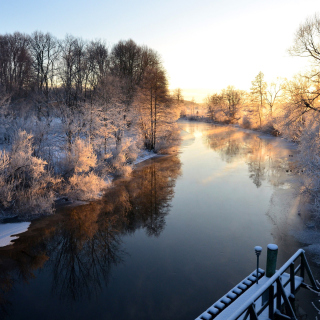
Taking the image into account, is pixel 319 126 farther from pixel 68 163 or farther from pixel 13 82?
pixel 13 82

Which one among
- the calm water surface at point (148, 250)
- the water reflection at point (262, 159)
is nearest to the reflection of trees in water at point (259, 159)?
the water reflection at point (262, 159)

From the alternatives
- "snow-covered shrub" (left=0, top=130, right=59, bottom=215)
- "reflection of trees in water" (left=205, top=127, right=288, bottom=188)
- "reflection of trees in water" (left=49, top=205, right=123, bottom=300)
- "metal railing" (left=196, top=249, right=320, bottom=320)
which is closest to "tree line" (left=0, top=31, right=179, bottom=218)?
"snow-covered shrub" (left=0, top=130, right=59, bottom=215)

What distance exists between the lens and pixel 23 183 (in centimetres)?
1232

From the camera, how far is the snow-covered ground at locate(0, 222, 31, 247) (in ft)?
31.6

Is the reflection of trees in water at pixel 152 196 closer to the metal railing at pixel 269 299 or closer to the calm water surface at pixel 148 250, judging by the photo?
the calm water surface at pixel 148 250

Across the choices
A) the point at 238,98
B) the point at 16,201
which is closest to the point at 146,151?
the point at 16,201

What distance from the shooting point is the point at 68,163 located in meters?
15.8

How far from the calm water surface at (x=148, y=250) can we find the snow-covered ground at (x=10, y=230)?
0.40 m

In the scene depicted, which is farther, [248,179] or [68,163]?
[248,179]

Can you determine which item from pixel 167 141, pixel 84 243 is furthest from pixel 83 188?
pixel 167 141

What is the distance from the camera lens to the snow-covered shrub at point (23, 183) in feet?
38.1

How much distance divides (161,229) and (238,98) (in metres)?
70.7

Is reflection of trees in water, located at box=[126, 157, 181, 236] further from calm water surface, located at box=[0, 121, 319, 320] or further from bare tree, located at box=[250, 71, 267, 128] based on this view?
bare tree, located at box=[250, 71, 267, 128]

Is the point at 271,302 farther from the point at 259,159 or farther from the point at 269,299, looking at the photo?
the point at 259,159
